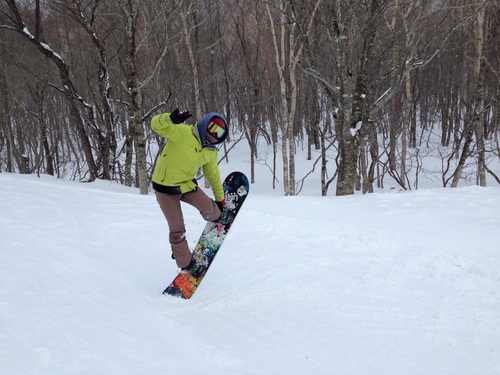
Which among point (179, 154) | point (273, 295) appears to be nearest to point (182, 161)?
point (179, 154)

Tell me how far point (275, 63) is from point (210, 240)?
1318cm

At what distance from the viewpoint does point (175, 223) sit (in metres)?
3.49

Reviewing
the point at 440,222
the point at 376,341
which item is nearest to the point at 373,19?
the point at 440,222

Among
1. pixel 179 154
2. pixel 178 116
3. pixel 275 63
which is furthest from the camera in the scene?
pixel 275 63

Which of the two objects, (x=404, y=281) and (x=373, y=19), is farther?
(x=373, y=19)

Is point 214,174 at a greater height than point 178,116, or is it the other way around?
Result: point 178,116

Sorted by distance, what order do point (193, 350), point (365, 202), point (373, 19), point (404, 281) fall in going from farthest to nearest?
point (373, 19), point (365, 202), point (404, 281), point (193, 350)

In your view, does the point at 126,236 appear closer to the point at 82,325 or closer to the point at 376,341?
the point at 82,325

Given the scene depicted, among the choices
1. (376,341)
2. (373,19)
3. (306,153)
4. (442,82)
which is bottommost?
(376,341)

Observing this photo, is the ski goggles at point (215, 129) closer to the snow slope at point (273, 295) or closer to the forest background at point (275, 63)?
the snow slope at point (273, 295)

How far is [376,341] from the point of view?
2.55 metres

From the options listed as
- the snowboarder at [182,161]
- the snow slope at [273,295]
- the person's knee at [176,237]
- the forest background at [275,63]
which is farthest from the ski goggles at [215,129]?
the forest background at [275,63]

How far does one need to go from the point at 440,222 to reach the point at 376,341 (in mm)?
2699

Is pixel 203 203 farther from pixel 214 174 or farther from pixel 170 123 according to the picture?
pixel 170 123
